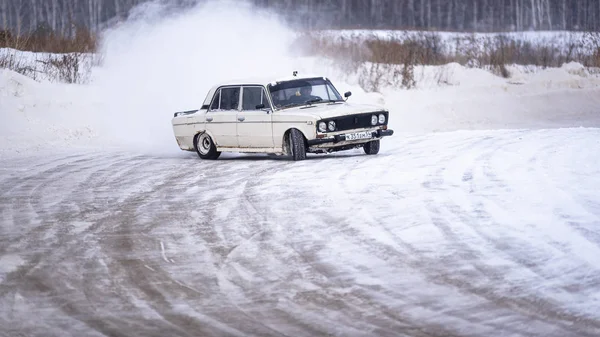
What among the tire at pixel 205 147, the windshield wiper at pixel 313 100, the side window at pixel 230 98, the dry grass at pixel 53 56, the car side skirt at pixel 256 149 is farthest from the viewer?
the dry grass at pixel 53 56

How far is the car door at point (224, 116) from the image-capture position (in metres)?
19.3

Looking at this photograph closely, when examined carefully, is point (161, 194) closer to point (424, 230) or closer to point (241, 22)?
point (424, 230)

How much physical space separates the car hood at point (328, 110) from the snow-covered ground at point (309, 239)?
796 mm

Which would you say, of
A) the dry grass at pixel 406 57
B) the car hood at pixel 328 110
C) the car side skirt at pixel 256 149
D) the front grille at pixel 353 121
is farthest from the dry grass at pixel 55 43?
the front grille at pixel 353 121

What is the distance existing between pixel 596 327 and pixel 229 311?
246cm

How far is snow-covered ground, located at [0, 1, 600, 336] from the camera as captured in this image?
7469mm

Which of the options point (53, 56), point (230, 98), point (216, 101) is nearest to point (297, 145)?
point (230, 98)

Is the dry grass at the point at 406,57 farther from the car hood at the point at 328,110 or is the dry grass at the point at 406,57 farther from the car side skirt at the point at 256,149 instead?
the car hood at the point at 328,110

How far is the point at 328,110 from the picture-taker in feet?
59.3

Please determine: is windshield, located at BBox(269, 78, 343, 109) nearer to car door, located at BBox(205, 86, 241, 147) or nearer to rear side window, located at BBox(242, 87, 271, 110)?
rear side window, located at BBox(242, 87, 271, 110)

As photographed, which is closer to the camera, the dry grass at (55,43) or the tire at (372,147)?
the tire at (372,147)

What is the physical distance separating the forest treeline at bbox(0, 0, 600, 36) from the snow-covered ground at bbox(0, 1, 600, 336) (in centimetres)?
6240

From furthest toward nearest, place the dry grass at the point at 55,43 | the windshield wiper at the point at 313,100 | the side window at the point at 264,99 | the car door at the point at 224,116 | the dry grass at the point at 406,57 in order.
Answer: the dry grass at the point at 406,57
the dry grass at the point at 55,43
the car door at the point at 224,116
the windshield wiper at the point at 313,100
the side window at the point at 264,99

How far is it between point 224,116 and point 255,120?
88cm
